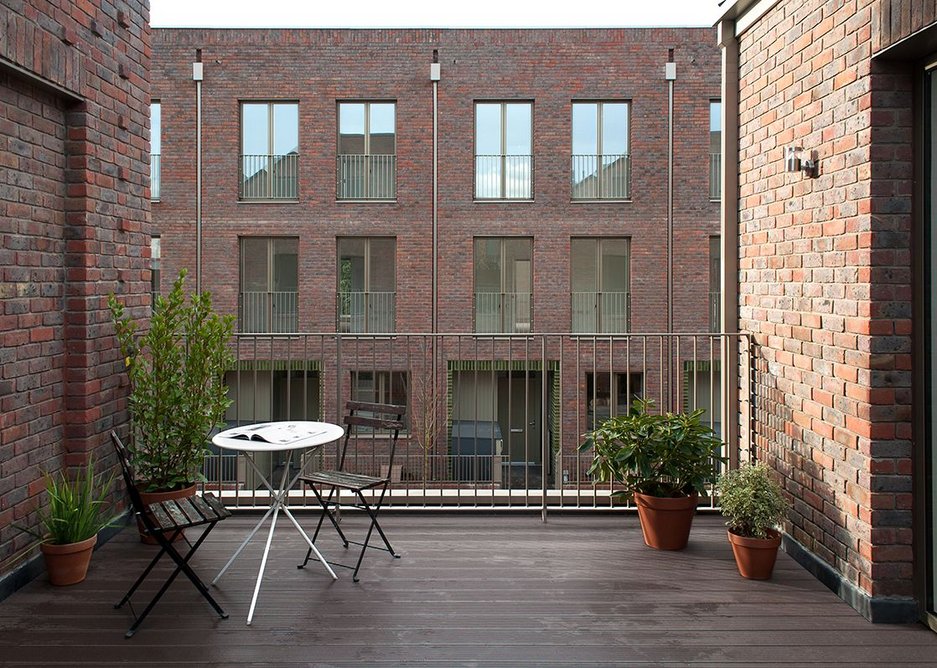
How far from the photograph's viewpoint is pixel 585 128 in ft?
51.0

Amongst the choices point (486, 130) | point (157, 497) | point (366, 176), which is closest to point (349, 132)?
point (366, 176)

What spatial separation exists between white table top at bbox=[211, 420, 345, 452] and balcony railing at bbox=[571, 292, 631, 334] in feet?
38.0

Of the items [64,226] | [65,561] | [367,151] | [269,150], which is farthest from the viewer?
[269,150]

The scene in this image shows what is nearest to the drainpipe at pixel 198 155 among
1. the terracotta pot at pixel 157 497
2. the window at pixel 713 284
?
the window at pixel 713 284

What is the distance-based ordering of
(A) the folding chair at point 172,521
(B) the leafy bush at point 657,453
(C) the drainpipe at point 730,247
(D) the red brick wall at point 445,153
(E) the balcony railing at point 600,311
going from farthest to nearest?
1. (E) the balcony railing at point 600,311
2. (D) the red brick wall at point 445,153
3. (C) the drainpipe at point 730,247
4. (B) the leafy bush at point 657,453
5. (A) the folding chair at point 172,521

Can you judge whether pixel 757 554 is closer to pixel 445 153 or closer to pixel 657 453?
pixel 657 453

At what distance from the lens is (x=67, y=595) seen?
3.66 metres

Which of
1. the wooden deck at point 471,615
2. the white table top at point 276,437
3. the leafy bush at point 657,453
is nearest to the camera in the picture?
the wooden deck at point 471,615

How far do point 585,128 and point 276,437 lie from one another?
42.3ft

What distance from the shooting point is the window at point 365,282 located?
1543 centimetres

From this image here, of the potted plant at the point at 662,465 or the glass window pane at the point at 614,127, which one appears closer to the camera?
the potted plant at the point at 662,465

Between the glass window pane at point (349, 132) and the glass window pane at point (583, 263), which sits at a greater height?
the glass window pane at point (349, 132)

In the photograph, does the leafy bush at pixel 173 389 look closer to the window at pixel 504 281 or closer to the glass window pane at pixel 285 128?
the window at pixel 504 281

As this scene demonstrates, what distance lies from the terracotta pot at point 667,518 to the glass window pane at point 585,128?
12007mm
